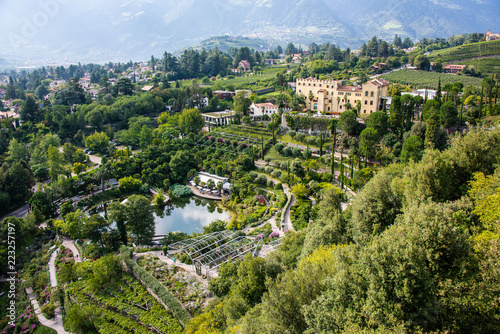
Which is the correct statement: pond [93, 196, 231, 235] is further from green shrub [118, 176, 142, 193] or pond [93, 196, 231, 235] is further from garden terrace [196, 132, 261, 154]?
garden terrace [196, 132, 261, 154]

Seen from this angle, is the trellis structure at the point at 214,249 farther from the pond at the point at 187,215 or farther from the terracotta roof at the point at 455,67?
the terracotta roof at the point at 455,67

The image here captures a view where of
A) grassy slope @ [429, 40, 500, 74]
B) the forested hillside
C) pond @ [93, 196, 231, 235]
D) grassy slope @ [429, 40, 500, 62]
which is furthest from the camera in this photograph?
grassy slope @ [429, 40, 500, 62]

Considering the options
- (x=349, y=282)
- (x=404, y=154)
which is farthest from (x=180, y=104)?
(x=349, y=282)

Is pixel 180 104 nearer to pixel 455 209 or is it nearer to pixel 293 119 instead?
pixel 293 119

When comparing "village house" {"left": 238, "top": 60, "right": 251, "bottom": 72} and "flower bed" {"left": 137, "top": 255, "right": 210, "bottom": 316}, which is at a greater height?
"village house" {"left": 238, "top": 60, "right": 251, "bottom": 72}

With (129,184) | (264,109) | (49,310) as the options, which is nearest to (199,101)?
(264,109)

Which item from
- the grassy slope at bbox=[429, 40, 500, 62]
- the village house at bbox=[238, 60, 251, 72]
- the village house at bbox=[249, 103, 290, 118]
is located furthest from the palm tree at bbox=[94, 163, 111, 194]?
the grassy slope at bbox=[429, 40, 500, 62]
